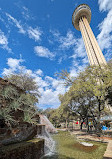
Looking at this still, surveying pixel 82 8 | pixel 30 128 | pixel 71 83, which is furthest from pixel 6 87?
pixel 82 8

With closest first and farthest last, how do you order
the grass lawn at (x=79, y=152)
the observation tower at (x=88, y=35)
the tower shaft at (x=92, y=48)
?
the grass lawn at (x=79, y=152), the tower shaft at (x=92, y=48), the observation tower at (x=88, y=35)

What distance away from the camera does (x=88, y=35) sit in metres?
46.5

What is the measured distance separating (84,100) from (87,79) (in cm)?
495

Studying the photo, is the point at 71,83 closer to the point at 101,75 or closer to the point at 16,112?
the point at 101,75

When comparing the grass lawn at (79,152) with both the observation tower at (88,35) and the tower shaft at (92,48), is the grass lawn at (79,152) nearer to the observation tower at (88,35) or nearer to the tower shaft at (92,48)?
the observation tower at (88,35)

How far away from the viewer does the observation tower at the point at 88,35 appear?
132 ft

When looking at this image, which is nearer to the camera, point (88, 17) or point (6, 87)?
point (6, 87)

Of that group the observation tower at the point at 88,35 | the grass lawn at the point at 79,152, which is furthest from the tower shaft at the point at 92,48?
the grass lawn at the point at 79,152

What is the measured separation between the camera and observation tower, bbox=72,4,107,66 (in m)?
40.3

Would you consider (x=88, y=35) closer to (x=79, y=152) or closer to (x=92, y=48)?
(x=92, y=48)

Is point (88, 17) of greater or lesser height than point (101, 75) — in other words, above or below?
above

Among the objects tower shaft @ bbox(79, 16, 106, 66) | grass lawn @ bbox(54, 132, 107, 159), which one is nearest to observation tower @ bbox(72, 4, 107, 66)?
tower shaft @ bbox(79, 16, 106, 66)

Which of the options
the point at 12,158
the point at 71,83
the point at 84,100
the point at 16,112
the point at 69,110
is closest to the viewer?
the point at 12,158

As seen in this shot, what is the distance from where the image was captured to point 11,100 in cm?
431
